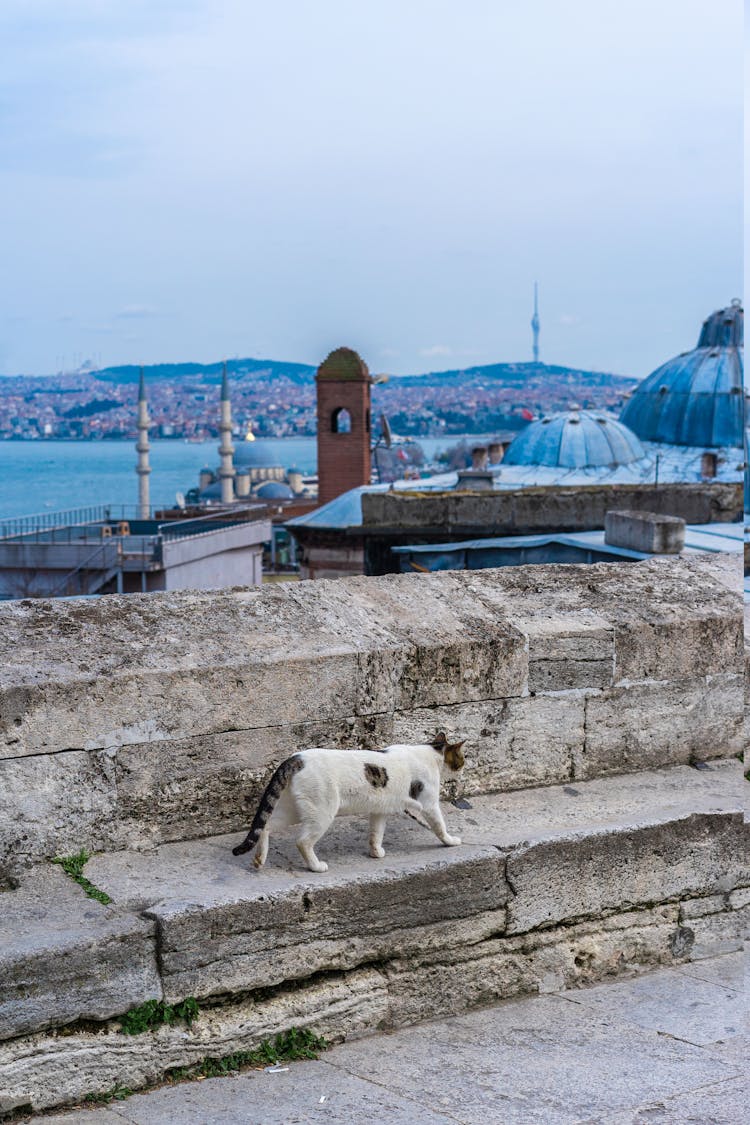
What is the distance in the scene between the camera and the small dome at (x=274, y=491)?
69250mm

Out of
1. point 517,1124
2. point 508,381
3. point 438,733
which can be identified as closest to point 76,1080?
point 517,1124

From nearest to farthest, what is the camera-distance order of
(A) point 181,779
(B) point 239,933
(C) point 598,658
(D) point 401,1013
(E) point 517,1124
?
(E) point 517,1124 < (B) point 239,933 < (D) point 401,1013 < (A) point 181,779 < (C) point 598,658

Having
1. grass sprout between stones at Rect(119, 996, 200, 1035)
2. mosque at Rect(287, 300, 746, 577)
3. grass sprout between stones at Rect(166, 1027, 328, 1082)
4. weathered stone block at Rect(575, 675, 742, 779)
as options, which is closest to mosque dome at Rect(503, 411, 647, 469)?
mosque at Rect(287, 300, 746, 577)

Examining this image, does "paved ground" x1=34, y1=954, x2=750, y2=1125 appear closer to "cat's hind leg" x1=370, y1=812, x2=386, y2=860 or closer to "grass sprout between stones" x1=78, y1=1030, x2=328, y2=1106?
"grass sprout between stones" x1=78, y1=1030, x2=328, y2=1106

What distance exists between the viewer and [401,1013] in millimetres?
3258

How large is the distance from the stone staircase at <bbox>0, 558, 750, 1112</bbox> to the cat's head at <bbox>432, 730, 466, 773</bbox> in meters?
0.16

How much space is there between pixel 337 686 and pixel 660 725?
1216 mm

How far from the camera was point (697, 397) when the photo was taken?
42.1 meters

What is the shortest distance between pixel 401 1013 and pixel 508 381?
6301cm

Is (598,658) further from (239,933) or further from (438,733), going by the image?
(239,933)

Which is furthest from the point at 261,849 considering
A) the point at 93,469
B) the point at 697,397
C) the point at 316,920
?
the point at 93,469

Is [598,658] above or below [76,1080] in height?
above

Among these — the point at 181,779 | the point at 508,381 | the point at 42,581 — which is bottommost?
the point at 42,581

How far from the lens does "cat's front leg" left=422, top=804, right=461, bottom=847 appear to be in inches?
137
